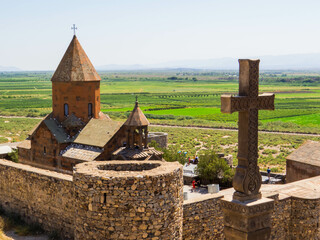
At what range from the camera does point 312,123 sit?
5397 cm

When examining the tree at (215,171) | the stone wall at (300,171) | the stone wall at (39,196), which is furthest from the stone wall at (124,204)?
the tree at (215,171)

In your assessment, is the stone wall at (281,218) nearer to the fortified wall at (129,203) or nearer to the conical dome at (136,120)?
the fortified wall at (129,203)

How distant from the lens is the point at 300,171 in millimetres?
→ 14703

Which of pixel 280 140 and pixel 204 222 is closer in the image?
pixel 204 222

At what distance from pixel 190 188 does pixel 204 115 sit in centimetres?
4786

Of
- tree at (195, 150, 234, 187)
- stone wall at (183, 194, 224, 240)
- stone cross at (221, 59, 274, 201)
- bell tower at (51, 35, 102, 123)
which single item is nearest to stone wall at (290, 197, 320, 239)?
stone wall at (183, 194, 224, 240)

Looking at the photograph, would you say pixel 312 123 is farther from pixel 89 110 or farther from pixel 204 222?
pixel 204 222

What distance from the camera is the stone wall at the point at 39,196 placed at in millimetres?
10688

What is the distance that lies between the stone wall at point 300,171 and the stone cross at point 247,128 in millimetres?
8593

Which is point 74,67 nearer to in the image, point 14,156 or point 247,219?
point 14,156

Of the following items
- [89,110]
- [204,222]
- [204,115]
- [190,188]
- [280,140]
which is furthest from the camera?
[204,115]

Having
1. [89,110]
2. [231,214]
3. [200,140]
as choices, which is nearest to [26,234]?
[231,214]

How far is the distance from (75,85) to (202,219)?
1026 centimetres

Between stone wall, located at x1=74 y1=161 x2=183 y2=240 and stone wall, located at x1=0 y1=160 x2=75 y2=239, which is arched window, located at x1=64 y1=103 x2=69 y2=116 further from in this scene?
stone wall, located at x1=74 y1=161 x2=183 y2=240
